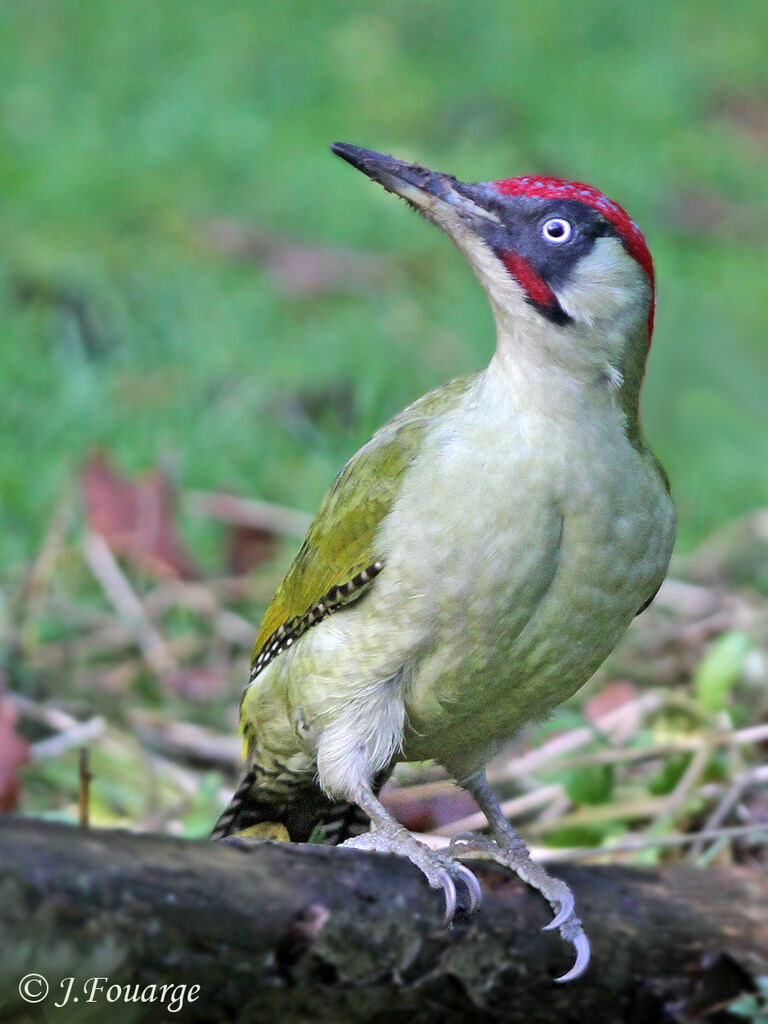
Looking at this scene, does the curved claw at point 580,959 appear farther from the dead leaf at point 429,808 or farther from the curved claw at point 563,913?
the dead leaf at point 429,808

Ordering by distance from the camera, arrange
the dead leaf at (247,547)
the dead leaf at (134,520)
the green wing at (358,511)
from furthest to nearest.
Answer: the dead leaf at (247,547) → the dead leaf at (134,520) → the green wing at (358,511)

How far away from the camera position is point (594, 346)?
3.10m

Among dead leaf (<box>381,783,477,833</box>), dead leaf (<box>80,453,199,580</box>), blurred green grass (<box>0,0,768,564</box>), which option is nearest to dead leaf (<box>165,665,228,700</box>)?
dead leaf (<box>80,453,199,580</box>)

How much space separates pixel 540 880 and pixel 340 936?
0.66 metres

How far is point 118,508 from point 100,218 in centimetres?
298

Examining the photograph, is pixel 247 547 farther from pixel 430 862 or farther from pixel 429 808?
pixel 430 862

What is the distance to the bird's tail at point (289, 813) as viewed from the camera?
376 centimetres

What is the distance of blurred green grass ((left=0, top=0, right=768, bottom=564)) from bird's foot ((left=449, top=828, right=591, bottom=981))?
251 cm

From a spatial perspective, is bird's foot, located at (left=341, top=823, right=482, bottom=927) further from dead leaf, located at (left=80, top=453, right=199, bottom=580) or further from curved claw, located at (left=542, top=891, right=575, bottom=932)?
dead leaf, located at (left=80, top=453, right=199, bottom=580)

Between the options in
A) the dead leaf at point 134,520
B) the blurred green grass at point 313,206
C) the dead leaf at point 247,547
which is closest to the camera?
the dead leaf at point 134,520

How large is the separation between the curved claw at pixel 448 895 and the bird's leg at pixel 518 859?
27cm

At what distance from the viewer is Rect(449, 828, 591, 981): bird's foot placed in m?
3.15

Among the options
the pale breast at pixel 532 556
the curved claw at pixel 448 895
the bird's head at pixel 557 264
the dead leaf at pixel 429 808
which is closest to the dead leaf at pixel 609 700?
the dead leaf at pixel 429 808

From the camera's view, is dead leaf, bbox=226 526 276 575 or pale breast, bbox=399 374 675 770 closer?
pale breast, bbox=399 374 675 770
